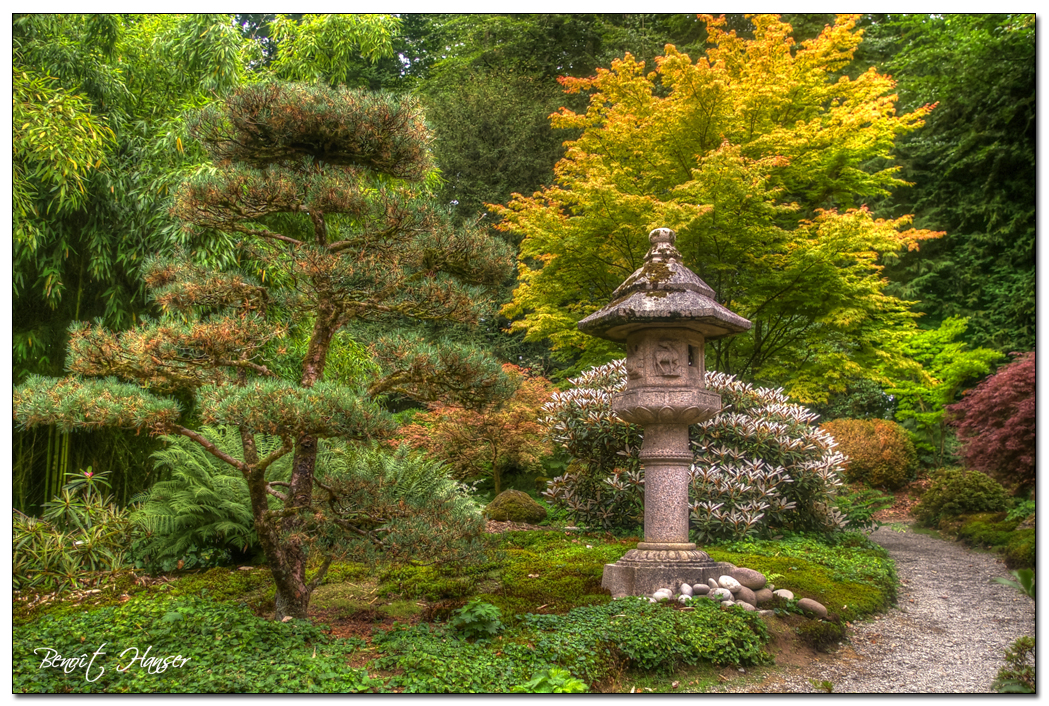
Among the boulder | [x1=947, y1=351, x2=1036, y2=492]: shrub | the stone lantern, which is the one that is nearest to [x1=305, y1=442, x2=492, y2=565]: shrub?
the stone lantern

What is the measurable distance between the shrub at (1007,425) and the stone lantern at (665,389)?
4289mm

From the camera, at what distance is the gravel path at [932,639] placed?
3525 mm

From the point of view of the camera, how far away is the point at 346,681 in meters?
2.89

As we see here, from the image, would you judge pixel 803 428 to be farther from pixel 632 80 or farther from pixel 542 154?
pixel 542 154

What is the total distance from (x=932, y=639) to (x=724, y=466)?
241cm

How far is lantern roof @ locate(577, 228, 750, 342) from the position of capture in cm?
454

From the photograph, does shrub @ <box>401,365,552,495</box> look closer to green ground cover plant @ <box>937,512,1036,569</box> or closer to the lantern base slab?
the lantern base slab

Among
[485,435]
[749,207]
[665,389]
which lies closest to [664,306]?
[665,389]

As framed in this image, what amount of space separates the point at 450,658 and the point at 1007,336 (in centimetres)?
1306

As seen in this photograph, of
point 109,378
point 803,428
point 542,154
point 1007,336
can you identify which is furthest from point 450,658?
point 1007,336

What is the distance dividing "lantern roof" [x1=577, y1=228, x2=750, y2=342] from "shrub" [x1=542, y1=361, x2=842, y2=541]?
210 cm

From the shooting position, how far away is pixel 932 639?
4.34 m

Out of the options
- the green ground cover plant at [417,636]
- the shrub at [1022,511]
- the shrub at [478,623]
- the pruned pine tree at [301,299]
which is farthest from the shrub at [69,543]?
the shrub at [1022,511]

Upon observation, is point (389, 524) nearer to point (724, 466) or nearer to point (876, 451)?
point (724, 466)
